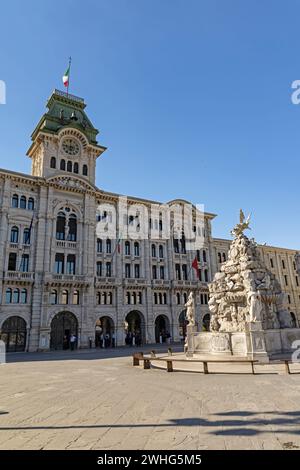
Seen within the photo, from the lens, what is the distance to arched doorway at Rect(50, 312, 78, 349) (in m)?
35.6

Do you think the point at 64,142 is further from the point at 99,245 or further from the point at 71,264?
the point at 71,264

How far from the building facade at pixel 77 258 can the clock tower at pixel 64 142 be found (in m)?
0.14

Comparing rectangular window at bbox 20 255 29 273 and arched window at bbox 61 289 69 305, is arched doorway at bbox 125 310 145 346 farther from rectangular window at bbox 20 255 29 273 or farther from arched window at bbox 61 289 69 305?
rectangular window at bbox 20 255 29 273

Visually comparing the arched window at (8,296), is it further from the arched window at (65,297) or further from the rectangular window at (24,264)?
the arched window at (65,297)

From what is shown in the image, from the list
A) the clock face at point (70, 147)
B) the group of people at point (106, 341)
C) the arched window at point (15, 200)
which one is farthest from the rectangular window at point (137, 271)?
the clock face at point (70, 147)

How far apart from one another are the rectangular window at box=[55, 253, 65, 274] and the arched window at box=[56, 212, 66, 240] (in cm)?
231

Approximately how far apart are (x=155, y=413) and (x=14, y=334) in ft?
99.7

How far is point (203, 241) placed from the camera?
168 ft

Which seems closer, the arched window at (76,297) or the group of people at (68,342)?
the group of people at (68,342)

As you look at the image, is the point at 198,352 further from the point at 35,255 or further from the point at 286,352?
the point at 35,255

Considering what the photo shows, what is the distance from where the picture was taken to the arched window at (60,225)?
126 ft

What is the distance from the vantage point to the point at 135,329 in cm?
4528

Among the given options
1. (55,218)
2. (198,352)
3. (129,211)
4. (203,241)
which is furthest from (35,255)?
(203,241)

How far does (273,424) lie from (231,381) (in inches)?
214
